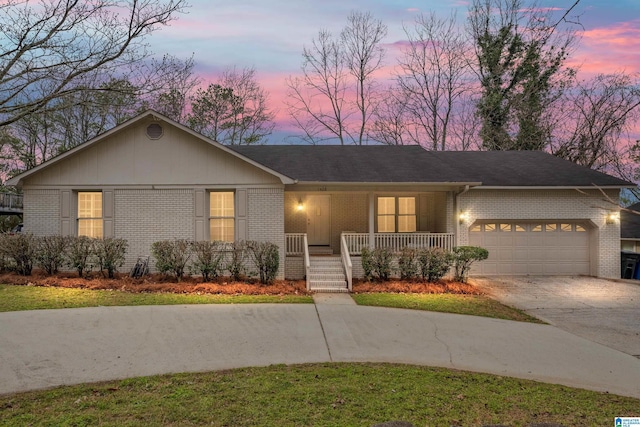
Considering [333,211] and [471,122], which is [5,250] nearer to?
[333,211]

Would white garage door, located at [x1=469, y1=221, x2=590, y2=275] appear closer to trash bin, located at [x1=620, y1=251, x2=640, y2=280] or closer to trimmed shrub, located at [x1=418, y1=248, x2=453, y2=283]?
trash bin, located at [x1=620, y1=251, x2=640, y2=280]

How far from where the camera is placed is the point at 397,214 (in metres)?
15.5

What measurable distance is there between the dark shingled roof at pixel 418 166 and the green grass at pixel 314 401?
839 cm

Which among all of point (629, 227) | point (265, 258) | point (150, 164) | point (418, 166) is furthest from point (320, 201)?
point (629, 227)

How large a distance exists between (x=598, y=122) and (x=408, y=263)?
69.7 ft

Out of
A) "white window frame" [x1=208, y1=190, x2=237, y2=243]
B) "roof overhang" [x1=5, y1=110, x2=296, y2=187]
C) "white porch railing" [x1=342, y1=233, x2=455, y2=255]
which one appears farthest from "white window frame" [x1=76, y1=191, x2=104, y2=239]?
"white porch railing" [x1=342, y1=233, x2=455, y2=255]

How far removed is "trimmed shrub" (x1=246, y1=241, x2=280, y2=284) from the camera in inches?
451

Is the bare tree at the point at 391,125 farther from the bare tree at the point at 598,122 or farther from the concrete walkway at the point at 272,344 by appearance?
the concrete walkway at the point at 272,344

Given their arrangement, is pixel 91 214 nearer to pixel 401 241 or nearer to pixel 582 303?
pixel 401 241

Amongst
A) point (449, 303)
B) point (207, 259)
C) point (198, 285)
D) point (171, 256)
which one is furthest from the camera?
point (171, 256)

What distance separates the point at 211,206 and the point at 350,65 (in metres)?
20.6

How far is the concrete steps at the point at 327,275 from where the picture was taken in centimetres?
1124

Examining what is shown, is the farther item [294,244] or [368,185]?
[294,244]

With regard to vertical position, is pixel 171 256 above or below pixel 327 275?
above
